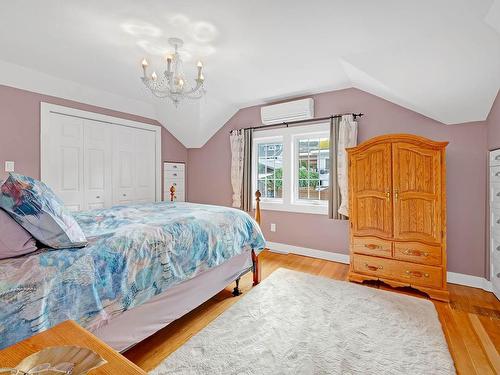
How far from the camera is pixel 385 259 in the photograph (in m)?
2.66

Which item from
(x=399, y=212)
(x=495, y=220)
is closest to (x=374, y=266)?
(x=399, y=212)

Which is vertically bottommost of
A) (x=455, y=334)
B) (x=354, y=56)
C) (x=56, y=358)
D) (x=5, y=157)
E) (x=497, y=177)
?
(x=455, y=334)

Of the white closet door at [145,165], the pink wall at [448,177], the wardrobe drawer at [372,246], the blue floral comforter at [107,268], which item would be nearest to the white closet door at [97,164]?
the white closet door at [145,165]

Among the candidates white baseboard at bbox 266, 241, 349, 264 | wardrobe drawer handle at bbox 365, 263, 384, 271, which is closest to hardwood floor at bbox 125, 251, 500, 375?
wardrobe drawer handle at bbox 365, 263, 384, 271

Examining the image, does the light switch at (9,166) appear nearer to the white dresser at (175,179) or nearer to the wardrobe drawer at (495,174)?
the white dresser at (175,179)

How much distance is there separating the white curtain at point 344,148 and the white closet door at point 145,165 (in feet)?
10.2

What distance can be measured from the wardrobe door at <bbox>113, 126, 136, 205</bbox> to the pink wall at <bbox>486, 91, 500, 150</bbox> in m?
4.60

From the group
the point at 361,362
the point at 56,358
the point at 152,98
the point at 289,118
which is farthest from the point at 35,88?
the point at 361,362

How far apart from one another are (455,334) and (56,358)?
251 centimetres

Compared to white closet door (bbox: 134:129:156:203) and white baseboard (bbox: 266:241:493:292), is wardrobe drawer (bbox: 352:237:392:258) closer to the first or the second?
white baseboard (bbox: 266:241:493:292)

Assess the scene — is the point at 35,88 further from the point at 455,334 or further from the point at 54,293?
the point at 455,334

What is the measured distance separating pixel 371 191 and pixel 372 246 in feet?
1.98

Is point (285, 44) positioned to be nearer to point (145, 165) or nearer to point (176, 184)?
point (145, 165)

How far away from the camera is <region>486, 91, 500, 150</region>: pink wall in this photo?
93.4 inches
